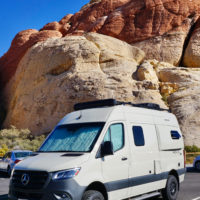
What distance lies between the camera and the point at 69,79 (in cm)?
3259

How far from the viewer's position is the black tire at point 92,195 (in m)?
5.53

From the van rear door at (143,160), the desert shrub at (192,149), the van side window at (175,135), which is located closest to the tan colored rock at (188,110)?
the desert shrub at (192,149)

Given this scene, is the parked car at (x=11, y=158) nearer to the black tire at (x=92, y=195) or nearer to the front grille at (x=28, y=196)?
the front grille at (x=28, y=196)

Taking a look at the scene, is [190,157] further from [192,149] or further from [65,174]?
[65,174]

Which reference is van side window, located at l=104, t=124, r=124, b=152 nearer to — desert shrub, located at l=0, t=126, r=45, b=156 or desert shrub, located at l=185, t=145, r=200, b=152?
desert shrub, located at l=185, t=145, r=200, b=152

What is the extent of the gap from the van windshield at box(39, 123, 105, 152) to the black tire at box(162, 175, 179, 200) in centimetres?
301

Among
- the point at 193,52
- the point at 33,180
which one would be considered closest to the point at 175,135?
the point at 33,180

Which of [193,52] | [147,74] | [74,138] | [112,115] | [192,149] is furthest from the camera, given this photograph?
[193,52]

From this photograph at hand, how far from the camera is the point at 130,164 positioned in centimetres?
659

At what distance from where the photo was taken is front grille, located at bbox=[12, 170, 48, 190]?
5.41m

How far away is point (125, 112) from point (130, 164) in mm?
1221

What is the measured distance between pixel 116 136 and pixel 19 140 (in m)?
25.3

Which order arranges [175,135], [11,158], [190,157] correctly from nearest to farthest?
[175,135], [11,158], [190,157]

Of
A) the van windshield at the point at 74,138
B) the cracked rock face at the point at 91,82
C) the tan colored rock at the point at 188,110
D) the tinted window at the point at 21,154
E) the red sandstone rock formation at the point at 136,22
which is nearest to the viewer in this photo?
the van windshield at the point at 74,138
